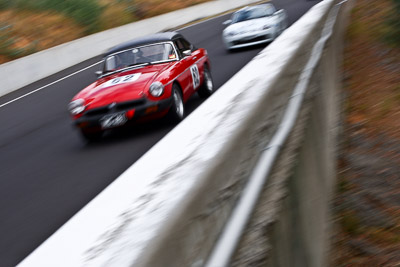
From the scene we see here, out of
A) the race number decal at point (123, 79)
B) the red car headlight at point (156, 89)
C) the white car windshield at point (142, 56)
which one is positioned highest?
the white car windshield at point (142, 56)

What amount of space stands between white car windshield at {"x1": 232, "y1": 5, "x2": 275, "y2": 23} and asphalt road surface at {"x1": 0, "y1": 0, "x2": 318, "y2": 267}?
163 inches

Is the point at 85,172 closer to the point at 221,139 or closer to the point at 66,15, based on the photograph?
the point at 221,139

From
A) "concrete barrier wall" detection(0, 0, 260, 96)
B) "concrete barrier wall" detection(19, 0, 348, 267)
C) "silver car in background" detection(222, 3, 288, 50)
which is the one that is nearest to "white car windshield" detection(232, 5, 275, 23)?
"silver car in background" detection(222, 3, 288, 50)

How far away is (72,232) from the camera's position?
7.95ft

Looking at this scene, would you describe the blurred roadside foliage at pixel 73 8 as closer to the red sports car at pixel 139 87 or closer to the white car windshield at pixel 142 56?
the white car windshield at pixel 142 56

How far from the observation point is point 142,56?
10922 millimetres

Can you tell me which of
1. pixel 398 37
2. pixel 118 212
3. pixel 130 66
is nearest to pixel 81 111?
pixel 130 66

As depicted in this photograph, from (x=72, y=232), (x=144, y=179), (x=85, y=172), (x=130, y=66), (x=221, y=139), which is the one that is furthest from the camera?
(x=130, y=66)

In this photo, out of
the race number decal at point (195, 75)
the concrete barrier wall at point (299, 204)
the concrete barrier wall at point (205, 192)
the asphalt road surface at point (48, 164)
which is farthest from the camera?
the race number decal at point (195, 75)

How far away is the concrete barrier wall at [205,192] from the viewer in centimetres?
219

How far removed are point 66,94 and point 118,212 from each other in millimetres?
15418

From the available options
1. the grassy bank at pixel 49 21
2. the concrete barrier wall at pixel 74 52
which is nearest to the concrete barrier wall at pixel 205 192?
the concrete barrier wall at pixel 74 52

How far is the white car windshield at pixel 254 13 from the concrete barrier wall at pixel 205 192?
51.0 ft

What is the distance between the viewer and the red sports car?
9.66m
